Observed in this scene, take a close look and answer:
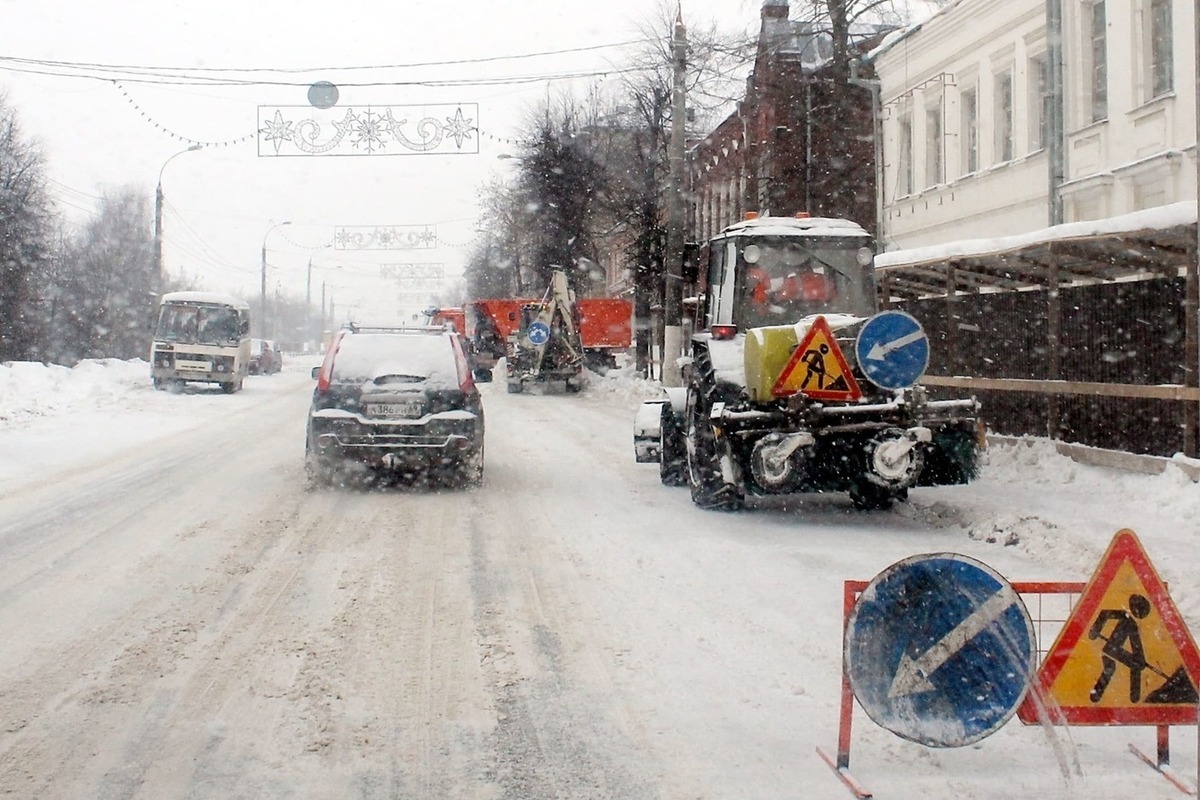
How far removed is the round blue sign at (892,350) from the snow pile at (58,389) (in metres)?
15.8

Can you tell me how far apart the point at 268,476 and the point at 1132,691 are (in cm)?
1100

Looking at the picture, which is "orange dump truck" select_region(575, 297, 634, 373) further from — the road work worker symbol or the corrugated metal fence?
the road work worker symbol

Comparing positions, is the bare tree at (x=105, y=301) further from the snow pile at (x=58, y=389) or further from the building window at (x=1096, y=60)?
the building window at (x=1096, y=60)

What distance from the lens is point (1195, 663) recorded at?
424cm

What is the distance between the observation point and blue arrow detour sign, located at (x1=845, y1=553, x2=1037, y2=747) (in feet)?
13.9

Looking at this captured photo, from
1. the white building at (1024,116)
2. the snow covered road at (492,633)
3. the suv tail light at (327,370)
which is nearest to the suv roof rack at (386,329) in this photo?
the suv tail light at (327,370)

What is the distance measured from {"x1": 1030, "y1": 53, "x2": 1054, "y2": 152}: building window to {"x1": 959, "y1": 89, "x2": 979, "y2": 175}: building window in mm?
2688

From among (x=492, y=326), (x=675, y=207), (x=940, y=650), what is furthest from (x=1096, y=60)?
(x=492, y=326)

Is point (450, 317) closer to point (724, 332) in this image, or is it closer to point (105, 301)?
point (105, 301)

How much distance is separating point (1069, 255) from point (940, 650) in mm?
9846

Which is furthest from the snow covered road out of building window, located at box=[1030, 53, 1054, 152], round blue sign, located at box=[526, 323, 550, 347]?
round blue sign, located at box=[526, 323, 550, 347]

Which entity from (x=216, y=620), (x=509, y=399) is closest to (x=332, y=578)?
(x=216, y=620)

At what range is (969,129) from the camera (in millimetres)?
28141

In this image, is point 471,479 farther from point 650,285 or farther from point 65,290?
point 65,290
